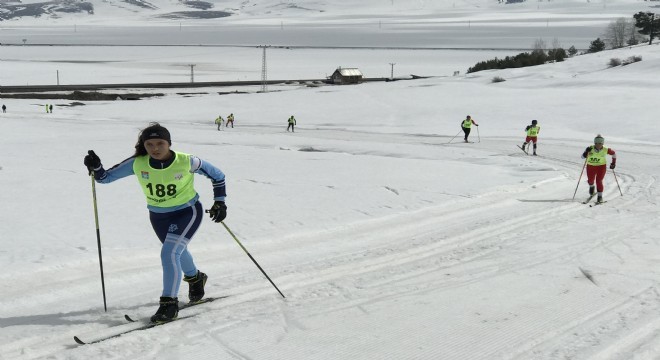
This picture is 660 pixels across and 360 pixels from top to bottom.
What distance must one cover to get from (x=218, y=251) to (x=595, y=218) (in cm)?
606

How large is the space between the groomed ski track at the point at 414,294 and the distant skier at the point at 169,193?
418 millimetres

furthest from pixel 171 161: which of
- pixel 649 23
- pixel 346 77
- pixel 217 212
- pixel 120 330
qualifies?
pixel 649 23

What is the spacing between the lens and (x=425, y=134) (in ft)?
99.3

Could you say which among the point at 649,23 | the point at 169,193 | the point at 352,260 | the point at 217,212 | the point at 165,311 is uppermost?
the point at 649,23

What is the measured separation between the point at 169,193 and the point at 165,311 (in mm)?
1035

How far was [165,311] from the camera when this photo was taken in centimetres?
516

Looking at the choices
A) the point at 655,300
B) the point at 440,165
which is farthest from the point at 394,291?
the point at 440,165

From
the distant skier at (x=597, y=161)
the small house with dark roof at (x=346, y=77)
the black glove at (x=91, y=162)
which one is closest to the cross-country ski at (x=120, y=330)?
the black glove at (x=91, y=162)

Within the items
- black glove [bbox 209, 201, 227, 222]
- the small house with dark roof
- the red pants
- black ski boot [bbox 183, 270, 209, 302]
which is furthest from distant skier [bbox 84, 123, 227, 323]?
the small house with dark roof

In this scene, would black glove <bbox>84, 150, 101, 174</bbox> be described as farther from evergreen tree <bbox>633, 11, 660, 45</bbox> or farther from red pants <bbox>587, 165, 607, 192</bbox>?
evergreen tree <bbox>633, 11, 660, 45</bbox>

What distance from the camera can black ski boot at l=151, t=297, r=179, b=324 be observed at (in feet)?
16.8

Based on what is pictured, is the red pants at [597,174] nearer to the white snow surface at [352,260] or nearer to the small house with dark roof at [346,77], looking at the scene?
the white snow surface at [352,260]

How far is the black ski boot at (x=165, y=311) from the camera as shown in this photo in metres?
5.12

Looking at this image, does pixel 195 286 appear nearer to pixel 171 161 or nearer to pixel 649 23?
pixel 171 161
